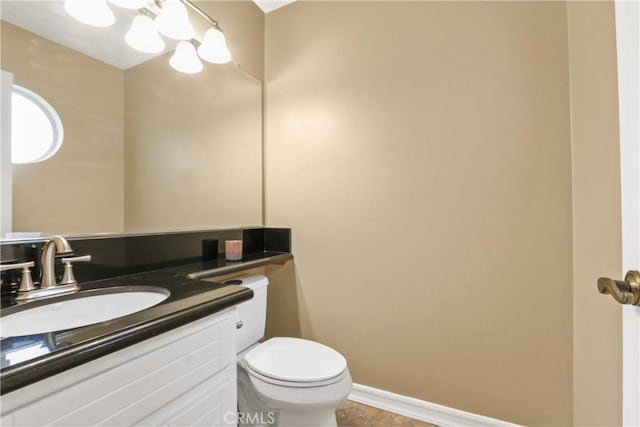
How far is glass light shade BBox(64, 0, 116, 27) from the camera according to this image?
0.97 meters

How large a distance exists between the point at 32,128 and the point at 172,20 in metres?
0.70

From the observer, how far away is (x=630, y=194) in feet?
1.80

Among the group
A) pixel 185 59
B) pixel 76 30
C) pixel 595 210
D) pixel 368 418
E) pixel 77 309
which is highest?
pixel 185 59

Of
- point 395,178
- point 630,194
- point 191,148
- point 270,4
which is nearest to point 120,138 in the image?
point 191,148

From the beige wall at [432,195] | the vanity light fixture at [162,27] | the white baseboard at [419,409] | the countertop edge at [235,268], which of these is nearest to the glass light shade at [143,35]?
the vanity light fixture at [162,27]

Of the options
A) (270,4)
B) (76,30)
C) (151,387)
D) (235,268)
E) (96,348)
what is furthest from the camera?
(270,4)

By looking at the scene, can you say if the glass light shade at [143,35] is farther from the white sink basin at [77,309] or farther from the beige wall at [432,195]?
the white sink basin at [77,309]

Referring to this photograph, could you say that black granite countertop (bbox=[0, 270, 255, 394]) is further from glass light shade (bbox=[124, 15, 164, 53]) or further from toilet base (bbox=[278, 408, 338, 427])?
glass light shade (bbox=[124, 15, 164, 53])

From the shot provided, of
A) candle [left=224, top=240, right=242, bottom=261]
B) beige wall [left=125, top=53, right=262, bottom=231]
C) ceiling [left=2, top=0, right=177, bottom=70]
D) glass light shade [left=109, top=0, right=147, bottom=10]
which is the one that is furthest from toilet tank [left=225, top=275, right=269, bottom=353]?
glass light shade [left=109, top=0, right=147, bottom=10]

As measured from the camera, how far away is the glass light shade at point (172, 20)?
1183 mm

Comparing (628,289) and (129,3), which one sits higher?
(129,3)

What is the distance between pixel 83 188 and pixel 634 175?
1.55m

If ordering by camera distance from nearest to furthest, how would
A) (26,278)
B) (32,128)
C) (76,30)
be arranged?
(26,278)
(32,128)
(76,30)

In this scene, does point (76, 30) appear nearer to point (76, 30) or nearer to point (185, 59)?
point (76, 30)
